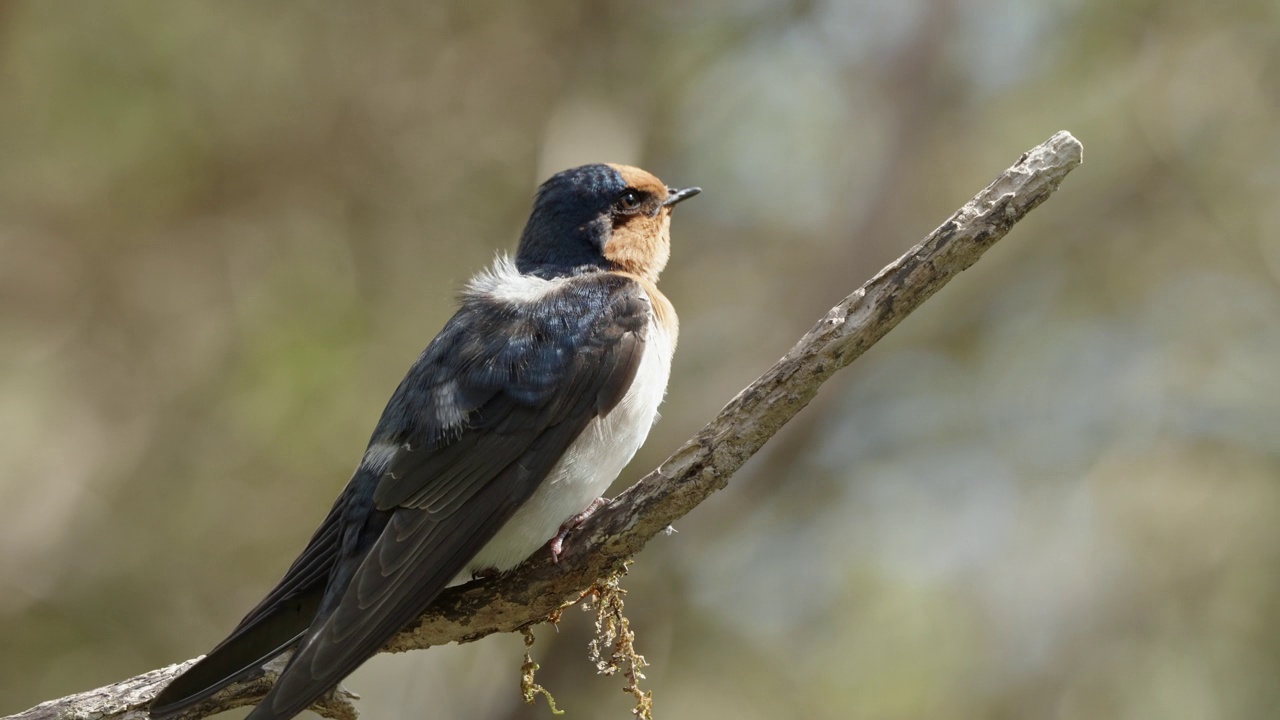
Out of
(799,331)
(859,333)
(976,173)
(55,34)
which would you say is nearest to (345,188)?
(55,34)

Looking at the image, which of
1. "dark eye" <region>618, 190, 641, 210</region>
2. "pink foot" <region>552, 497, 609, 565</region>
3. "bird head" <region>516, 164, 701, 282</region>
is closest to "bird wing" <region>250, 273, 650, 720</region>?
"pink foot" <region>552, 497, 609, 565</region>

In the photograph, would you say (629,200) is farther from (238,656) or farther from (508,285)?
(238,656)

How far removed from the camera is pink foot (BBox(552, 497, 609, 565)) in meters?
2.95

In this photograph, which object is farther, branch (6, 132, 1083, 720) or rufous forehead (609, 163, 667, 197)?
rufous forehead (609, 163, 667, 197)

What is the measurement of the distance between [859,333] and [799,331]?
Answer: 4155 mm

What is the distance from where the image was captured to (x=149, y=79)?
241 inches

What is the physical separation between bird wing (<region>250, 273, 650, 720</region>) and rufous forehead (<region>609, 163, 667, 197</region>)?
591mm

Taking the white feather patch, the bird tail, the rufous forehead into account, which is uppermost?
the rufous forehead

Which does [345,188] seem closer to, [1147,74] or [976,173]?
[976,173]

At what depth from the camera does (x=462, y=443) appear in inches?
120

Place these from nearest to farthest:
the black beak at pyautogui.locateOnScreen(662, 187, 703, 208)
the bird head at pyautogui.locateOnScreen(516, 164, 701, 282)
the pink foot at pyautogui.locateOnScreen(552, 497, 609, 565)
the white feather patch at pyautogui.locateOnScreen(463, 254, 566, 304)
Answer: the pink foot at pyautogui.locateOnScreen(552, 497, 609, 565) → the white feather patch at pyautogui.locateOnScreen(463, 254, 566, 304) → the bird head at pyautogui.locateOnScreen(516, 164, 701, 282) → the black beak at pyautogui.locateOnScreen(662, 187, 703, 208)

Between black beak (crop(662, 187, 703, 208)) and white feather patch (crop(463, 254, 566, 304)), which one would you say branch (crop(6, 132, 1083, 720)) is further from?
black beak (crop(662, 187, 703, 208))

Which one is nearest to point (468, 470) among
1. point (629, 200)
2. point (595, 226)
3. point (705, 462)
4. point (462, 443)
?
point (462, 443)

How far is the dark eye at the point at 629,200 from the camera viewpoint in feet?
12.9
